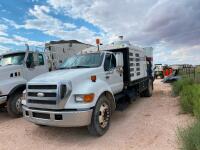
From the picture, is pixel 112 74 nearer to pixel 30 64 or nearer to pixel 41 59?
pixel 30 64

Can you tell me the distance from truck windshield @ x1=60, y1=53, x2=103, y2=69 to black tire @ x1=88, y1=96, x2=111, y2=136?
3.75 ft

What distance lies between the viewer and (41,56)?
8.80 m

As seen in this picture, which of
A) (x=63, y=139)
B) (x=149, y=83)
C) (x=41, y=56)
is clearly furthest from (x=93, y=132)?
(x=149, y=83)

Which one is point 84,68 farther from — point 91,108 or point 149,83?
point 149,83

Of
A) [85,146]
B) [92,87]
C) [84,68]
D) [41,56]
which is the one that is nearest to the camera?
[85,146]

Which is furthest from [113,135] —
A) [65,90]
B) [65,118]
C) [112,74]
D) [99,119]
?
[112,74]

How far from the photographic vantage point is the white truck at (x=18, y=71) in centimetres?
729

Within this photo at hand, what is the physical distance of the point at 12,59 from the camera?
8188mm

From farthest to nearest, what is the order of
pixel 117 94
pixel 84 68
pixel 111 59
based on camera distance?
pixel 117 94, pixel 111 59, pixel 84 68

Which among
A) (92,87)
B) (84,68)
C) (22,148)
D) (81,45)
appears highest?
(81,45)

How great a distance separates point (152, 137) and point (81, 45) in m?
7.75

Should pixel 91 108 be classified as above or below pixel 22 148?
above

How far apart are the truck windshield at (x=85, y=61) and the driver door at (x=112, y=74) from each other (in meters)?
0.25

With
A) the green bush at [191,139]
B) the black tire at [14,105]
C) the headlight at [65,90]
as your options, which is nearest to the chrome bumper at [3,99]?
the black tire at [14,105]
